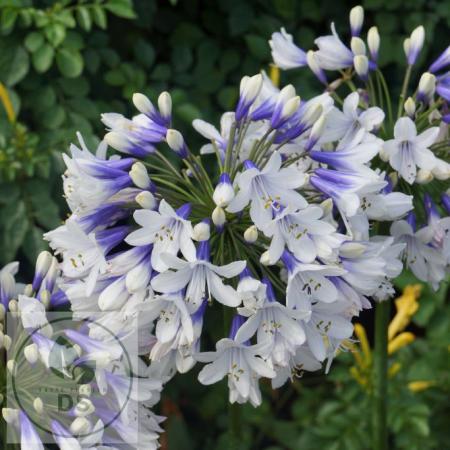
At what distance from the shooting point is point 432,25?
4605 millimetres

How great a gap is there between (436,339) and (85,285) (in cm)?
199

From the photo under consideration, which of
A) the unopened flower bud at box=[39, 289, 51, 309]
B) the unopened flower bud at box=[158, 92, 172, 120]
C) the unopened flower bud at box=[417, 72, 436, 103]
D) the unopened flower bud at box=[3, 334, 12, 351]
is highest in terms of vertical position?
the unopened flower bud at box=[417, 72, 436, 103]

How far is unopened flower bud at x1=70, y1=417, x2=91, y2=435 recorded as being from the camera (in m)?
2.82

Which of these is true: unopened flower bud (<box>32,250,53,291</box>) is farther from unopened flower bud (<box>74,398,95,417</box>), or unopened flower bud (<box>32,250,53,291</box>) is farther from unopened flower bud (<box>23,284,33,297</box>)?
unopened flower bud (<box>74,398,95,417</box>)

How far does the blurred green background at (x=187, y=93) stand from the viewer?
4000mm

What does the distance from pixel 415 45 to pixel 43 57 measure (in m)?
1.42

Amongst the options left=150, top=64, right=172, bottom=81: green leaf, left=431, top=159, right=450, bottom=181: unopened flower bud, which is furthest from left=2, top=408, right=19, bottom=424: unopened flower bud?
left=150, top=64, right=172, bottom=81: green leaf

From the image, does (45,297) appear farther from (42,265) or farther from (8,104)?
(8,104)

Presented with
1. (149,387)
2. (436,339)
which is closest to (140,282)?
(149,387)

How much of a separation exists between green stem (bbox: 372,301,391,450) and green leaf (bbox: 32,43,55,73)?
1.54 metres

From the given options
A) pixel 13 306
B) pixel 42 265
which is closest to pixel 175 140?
pixel 42 265

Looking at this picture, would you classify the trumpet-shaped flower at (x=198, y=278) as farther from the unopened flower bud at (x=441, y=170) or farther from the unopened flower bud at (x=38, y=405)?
the unopened flower bud at (x=441, y=170)

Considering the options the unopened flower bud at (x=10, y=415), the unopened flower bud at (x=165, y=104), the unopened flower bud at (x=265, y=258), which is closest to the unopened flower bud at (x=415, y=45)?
the unopened flower bud at (x=165, y=104)

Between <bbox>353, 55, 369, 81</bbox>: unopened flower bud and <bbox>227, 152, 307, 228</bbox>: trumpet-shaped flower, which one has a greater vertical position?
<bbox>353, 55, 369, 81</bbox>: unopened flower bud
